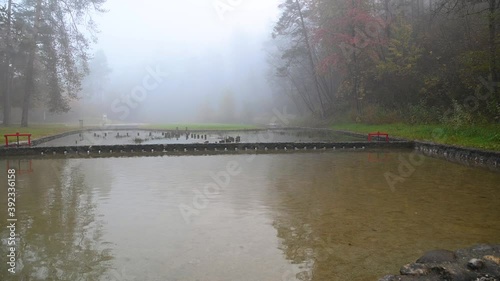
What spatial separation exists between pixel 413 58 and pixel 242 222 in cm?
2103

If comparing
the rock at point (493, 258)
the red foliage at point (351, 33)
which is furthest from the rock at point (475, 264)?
the red foliage at point (351, 33)

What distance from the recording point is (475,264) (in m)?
3.27

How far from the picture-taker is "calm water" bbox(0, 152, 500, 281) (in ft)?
13.2

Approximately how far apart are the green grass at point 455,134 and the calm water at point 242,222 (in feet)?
11.4

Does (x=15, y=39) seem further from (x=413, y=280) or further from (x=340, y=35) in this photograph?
(x=413, y=280)

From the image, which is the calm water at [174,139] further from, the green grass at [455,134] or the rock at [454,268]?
the rock at [454,268]

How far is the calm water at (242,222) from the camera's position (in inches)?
159

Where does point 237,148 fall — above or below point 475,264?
above

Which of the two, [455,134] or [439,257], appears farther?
[455,134]

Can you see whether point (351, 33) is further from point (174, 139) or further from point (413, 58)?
point (174, 139)

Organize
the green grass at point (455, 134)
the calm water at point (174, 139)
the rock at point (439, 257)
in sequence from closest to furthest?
the rock at point (439, 257) < the green grass at point (455, 134) < the calm water at point (174, 139)

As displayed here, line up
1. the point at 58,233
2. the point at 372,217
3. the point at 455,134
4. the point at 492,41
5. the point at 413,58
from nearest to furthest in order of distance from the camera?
the point at 58,233 → the point at 372,217 → the point at 492,41 → the point at 455,134 → the point at 413,58

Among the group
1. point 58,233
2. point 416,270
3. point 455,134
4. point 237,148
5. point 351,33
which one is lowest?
point 58,233

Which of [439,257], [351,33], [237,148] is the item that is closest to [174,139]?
[237,148]
